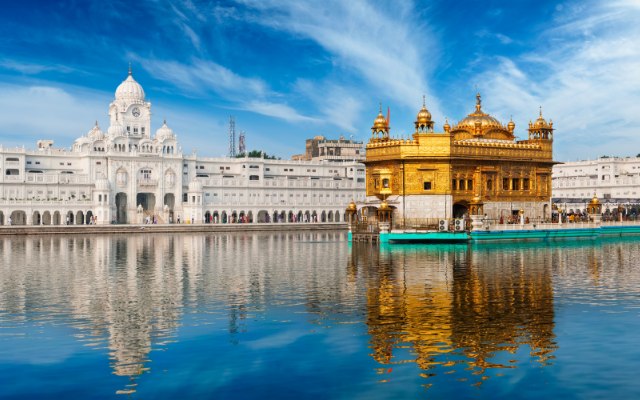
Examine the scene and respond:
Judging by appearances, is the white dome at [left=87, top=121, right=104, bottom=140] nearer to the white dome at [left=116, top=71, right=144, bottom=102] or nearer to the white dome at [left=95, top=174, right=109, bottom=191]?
the white dome at [left=116, top=71, right=144, bottom=102]

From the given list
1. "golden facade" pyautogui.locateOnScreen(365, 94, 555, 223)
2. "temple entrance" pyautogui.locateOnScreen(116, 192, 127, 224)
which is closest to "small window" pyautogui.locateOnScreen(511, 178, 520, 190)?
"golden facade" pyautogui.locateOnScreen(365, 94, 555, 223)

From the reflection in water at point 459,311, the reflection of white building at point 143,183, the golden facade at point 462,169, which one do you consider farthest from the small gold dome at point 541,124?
the reflection of white building at point 143,183

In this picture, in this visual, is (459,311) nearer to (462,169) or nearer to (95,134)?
(462,169)

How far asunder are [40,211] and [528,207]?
57.2 m

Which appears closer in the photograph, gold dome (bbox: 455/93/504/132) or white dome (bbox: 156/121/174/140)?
gold dome (bbox: 455/93/504/132)

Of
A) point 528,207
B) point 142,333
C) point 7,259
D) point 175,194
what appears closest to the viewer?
point 142,333

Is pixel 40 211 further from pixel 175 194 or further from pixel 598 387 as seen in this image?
pixel 598 387

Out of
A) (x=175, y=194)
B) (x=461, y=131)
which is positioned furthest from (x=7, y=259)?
(x=175, y=194)

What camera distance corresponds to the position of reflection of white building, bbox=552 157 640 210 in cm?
12375

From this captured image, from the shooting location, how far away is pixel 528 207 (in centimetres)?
6350

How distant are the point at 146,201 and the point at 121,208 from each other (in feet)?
16.1

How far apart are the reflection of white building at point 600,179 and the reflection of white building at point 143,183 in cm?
3814

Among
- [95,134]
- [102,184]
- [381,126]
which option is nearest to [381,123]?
[381,126]

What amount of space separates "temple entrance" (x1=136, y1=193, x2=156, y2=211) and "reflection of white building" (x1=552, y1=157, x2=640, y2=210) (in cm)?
6279
